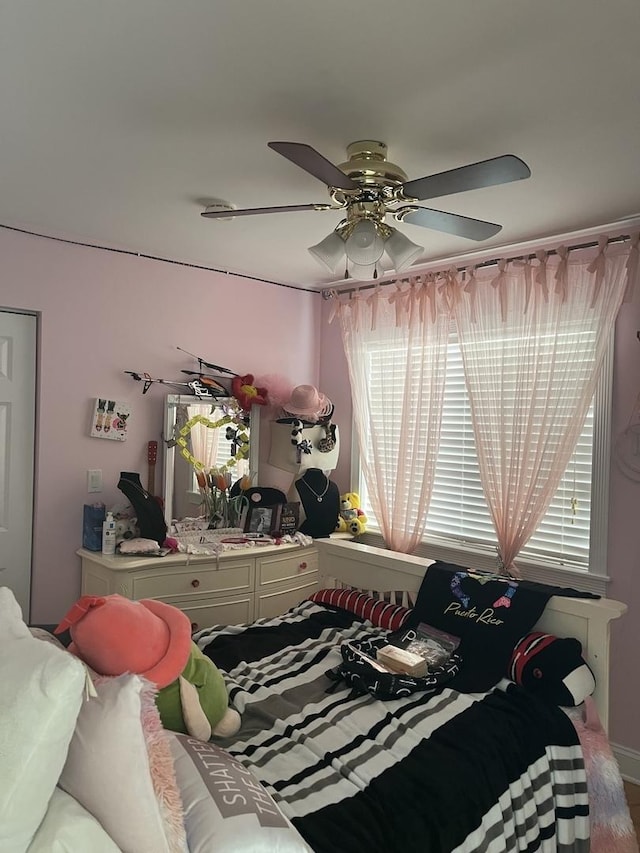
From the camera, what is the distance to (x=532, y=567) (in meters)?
3.24

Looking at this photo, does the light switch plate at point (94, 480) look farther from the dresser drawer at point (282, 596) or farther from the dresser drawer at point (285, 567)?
the dresser drawer at point (282, 596)

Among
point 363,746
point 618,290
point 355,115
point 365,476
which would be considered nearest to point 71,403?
point 365,476

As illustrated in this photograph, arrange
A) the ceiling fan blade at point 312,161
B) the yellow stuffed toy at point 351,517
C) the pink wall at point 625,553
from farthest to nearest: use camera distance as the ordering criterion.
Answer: the yellow stuffed toy at point 351,517 → the pink wall at point 625,553 → the ceiling fan blade at point 312,161

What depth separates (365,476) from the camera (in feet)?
12.9

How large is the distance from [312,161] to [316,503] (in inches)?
99.6

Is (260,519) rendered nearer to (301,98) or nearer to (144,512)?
(144,512)

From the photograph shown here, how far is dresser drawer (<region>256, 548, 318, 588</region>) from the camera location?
351 centimetres

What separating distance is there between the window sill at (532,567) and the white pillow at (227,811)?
211cm

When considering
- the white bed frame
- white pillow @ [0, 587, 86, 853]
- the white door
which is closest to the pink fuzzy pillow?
the white bed frame

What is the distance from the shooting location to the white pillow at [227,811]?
123cm

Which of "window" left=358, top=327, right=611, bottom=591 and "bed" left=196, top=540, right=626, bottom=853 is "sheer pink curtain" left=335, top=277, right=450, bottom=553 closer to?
"window" left=358, top=327, right=611, bottom=591

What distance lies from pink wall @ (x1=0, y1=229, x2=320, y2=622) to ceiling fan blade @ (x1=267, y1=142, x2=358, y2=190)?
6.25 ft

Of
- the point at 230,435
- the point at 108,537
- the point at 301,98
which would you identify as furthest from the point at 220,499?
the point at 301,98

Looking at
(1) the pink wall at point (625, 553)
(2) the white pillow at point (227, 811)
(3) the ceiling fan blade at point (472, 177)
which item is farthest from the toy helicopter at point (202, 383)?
(2) the white pillow at point (227, 811)
